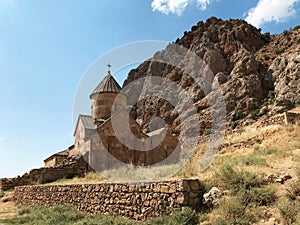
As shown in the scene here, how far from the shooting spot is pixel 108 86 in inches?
761

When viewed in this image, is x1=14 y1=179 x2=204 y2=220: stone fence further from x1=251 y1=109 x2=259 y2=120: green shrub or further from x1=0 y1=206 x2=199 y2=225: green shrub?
x1=251 y1=109 x2=259 y2=120: green shrub

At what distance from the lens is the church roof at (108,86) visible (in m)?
19.0

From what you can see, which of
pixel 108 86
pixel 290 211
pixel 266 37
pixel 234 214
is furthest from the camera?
pixel 266 37

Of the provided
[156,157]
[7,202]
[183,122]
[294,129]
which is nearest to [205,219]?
[294,129]

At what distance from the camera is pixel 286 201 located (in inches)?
165

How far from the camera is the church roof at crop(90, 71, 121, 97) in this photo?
62.4 ft

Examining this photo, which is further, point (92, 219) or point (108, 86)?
point (108, 86)

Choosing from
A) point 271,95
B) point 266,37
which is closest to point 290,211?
point 271,95

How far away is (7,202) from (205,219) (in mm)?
12455

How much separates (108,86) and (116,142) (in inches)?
228

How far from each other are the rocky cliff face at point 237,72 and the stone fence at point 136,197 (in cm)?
2389

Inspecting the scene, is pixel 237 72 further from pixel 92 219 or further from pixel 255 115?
pixel 92 219

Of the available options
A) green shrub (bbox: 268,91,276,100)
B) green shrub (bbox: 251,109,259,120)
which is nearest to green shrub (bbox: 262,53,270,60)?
green shrub (bbox: 268,91,276,100)

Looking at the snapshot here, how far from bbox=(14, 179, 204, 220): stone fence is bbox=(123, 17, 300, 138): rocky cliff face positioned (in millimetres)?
23888
